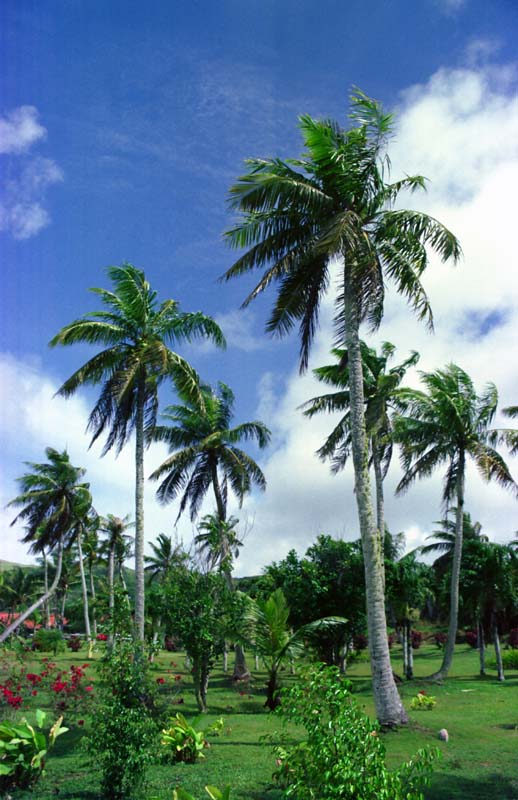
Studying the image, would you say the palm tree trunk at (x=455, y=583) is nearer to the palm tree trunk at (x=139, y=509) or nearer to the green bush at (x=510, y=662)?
the green bush at (x=510, y=662)

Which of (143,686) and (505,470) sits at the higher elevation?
(505,470)

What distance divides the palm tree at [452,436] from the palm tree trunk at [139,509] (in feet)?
36.7

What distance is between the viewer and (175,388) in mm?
21516

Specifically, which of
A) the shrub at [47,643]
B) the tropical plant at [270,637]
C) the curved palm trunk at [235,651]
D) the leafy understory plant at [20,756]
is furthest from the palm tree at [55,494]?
the leafy understory plant at [20,756]

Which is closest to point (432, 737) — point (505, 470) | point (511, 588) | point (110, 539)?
point (505, 470)

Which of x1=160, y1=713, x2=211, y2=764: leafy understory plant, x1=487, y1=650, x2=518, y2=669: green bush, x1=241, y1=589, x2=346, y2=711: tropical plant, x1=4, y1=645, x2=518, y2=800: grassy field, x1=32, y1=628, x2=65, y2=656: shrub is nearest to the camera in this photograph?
x1=4, y1=645, x2=518, y2=800: grassy field

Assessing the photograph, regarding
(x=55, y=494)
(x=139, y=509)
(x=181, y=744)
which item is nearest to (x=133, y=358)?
(x=139, y=509)

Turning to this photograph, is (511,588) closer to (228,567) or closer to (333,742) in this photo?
(228,567)

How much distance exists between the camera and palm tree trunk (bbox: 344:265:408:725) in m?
13.0

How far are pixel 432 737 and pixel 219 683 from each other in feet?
51.2

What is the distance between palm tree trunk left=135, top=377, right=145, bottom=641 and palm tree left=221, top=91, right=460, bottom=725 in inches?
233

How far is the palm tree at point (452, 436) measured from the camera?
25.0 m

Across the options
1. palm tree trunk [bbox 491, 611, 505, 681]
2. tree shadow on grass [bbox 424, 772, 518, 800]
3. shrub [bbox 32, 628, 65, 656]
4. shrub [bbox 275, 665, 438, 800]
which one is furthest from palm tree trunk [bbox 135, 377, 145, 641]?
shrub [bbox 32, 628, 65, 656]

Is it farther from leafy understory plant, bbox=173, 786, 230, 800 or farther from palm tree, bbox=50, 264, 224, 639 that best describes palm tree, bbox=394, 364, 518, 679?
leafy understory plant, bbox=173, 786, 230, 800
